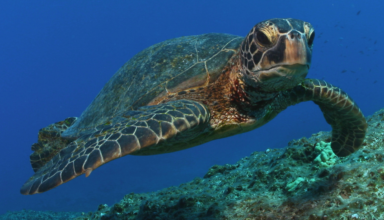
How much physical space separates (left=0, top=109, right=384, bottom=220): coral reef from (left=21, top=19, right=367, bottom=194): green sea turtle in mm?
601

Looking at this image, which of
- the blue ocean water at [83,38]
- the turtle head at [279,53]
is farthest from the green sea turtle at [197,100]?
the blue ocean water at [83,38]

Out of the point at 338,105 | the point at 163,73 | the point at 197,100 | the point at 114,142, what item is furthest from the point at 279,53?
the point at 338,105

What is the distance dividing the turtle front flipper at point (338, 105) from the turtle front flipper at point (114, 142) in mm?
1863

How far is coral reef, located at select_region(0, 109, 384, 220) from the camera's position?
2025 millimetres

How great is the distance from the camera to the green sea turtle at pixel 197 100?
220 cm

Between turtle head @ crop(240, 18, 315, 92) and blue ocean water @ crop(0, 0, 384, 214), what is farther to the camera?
blue ocean water @ crop(0, 0, 384, 214)

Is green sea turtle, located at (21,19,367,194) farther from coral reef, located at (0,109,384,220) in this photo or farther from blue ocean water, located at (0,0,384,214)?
blue ocean water, located at (0,0,384,214)

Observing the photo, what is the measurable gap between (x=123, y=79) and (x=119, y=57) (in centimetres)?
11389

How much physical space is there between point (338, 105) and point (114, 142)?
11.6 feet

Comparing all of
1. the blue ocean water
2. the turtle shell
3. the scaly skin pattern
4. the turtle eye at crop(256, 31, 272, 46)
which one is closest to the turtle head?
the turtle eye at crop(256, 31, 272, 46)

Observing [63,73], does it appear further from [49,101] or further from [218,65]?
[218,65]

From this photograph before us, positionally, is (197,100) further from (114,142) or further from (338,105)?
(338,105)

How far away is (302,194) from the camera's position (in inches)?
95.0

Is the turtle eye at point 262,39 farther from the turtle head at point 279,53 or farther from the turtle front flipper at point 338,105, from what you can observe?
the turtle front flipper at point 338,105
